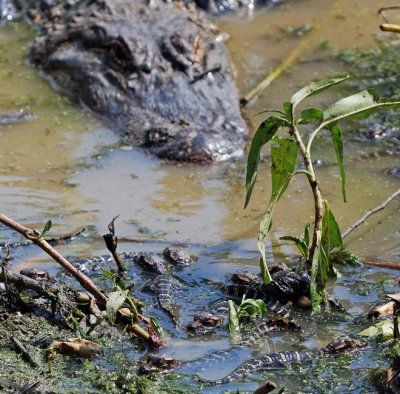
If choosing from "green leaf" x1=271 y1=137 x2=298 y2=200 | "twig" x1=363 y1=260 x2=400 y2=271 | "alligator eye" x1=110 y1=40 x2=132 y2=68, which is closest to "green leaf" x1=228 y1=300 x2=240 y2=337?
"green leaf" x1=271 y1=137 x2=298 y2=200

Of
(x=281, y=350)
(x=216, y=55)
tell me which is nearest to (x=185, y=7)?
(x=216, y=55)

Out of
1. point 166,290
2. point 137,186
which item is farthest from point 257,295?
point 137,186

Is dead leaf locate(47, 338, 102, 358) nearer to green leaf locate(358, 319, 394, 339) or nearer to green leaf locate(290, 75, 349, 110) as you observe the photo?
green leaf locate(358, 319, 394, 339)

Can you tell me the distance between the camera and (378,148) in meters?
6.01

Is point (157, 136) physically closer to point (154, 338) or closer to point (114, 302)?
point (154, 338)

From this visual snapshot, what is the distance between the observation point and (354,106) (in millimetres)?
3738

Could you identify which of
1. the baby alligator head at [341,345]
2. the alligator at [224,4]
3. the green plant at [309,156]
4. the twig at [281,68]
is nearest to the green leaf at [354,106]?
the green plant at [309,156]

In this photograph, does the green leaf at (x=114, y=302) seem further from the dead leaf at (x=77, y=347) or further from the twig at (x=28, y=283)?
the twig at (x=28, y=283)

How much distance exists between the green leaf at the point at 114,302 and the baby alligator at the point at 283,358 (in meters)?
0.45

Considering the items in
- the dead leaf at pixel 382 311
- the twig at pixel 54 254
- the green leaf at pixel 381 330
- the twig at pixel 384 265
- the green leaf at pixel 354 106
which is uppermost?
the green leaf at pixel 354 106

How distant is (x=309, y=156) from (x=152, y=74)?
327 centimetres

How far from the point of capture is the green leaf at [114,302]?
10.9 ft

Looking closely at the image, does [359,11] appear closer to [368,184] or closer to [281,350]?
[368,184]

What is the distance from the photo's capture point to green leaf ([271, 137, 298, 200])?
12.7ft
